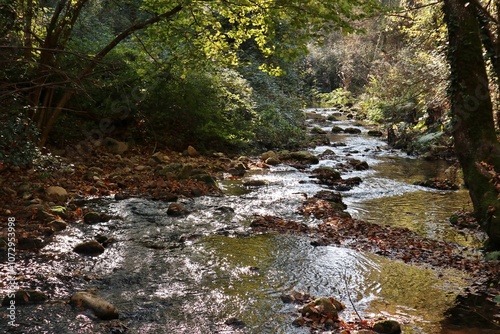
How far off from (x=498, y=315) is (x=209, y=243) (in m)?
4.07

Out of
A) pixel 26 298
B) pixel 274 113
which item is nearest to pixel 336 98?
pixel 274 113

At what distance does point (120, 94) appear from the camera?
521 inches

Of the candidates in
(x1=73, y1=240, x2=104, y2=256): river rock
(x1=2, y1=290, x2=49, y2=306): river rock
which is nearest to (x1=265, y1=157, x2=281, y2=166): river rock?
(x1=73, y1=240, x2=104, y2=256): river rock

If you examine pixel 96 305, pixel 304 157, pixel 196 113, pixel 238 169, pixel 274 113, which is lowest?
pixel 96 305

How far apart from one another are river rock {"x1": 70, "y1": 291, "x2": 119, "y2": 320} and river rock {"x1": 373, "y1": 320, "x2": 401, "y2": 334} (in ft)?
8.69

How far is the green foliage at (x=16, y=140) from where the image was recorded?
7.04 metres

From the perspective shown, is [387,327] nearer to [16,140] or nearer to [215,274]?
[215,274]

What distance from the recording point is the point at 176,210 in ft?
28.0

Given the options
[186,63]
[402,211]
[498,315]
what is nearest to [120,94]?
[186,63]

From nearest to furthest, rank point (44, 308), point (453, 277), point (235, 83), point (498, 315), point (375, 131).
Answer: point (44, 308), point (498, 315), point (453, 277), point (235, 83), point (375, 131)

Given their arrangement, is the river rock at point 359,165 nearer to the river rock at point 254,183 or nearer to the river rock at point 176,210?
the river rock at point 254,183

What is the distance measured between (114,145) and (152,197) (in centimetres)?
449

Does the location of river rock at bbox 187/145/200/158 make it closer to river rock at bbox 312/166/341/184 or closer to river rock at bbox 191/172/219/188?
river rock at bbox 191/172/219/188

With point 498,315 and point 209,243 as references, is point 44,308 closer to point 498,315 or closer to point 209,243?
point 209,243
